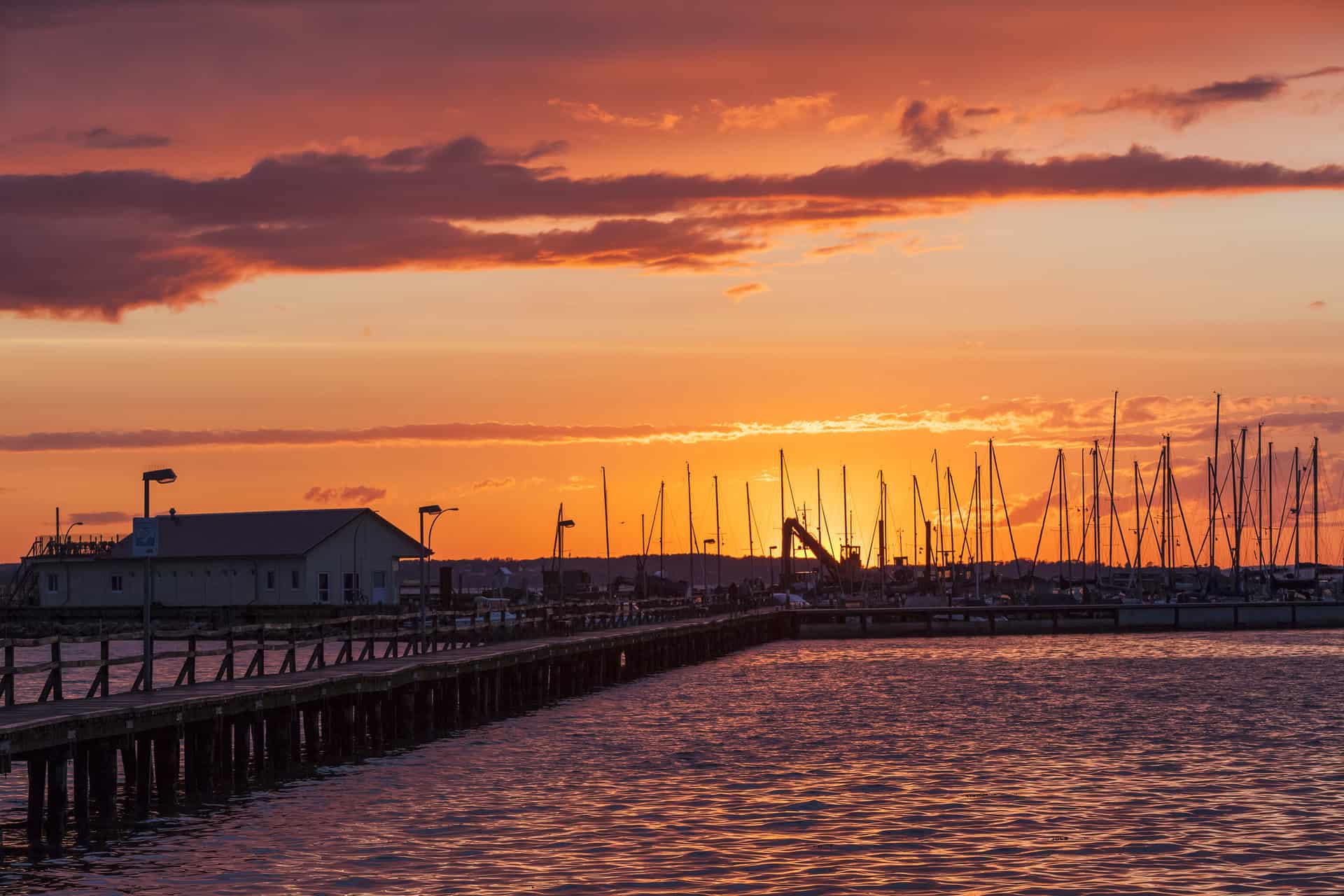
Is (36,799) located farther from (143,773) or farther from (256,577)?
(256,577)

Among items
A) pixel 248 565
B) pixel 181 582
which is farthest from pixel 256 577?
pixel 181 582

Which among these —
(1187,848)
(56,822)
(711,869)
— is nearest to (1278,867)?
(1187,848)

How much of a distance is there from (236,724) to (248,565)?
222 feet

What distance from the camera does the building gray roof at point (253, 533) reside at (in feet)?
331

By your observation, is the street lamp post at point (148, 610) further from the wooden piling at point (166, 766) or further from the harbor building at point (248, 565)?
the harbor building at point (248, 565)

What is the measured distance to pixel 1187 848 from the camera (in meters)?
27.0

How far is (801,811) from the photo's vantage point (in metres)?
31.3

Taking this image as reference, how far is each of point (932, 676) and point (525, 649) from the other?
2638 cm

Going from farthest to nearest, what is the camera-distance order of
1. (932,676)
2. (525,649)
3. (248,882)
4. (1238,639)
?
(1238,639) → (932,676) → (525,649) → (248,882)

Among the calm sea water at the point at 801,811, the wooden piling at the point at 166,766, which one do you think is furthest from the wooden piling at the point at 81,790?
the wooden piling at the point at 166,766

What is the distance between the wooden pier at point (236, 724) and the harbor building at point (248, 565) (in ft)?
137

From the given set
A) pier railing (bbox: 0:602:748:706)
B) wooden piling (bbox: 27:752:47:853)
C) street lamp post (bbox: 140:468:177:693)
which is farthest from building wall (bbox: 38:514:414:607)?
wooden piling (bbox: 27:752:47:853)

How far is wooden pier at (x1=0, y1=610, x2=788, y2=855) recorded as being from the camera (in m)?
27.6

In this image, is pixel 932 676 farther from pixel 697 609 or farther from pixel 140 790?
pixel 140 790
